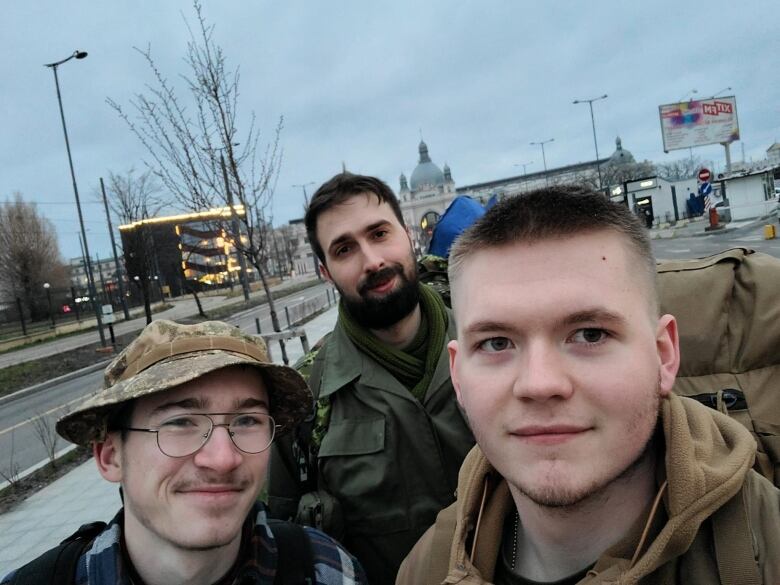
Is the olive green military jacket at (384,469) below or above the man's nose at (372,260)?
below

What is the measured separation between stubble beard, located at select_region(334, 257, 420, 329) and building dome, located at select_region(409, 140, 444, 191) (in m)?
122

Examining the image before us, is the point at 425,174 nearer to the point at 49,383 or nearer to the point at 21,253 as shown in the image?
the point at 21,253

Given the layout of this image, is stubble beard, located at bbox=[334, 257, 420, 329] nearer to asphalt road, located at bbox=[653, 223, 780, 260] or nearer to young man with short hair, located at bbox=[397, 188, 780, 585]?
young man with short hair, located at bbox=[397, 188, 780, 585]

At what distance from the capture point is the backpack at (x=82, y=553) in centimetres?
157

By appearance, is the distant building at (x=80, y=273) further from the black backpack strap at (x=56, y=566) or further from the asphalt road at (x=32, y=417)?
the black backpack strap at (x=56, y=566)

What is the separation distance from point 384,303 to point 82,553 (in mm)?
1457

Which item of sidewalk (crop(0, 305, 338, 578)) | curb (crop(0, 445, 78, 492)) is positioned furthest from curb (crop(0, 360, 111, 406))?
sidewalk (crop(0, 305, 338, 578))

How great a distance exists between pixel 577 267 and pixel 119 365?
5.20 feet

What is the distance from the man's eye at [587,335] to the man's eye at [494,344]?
149 mm

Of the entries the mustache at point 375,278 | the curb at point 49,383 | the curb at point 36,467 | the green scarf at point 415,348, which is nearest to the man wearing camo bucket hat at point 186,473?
the green scarf at point 415,348

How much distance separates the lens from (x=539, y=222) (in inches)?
48.8

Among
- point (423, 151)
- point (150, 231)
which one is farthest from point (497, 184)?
point (150, 231)

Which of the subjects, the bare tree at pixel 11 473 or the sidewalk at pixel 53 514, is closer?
the sidewalk at pixel 53 514

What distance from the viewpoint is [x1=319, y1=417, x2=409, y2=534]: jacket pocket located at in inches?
84.3
